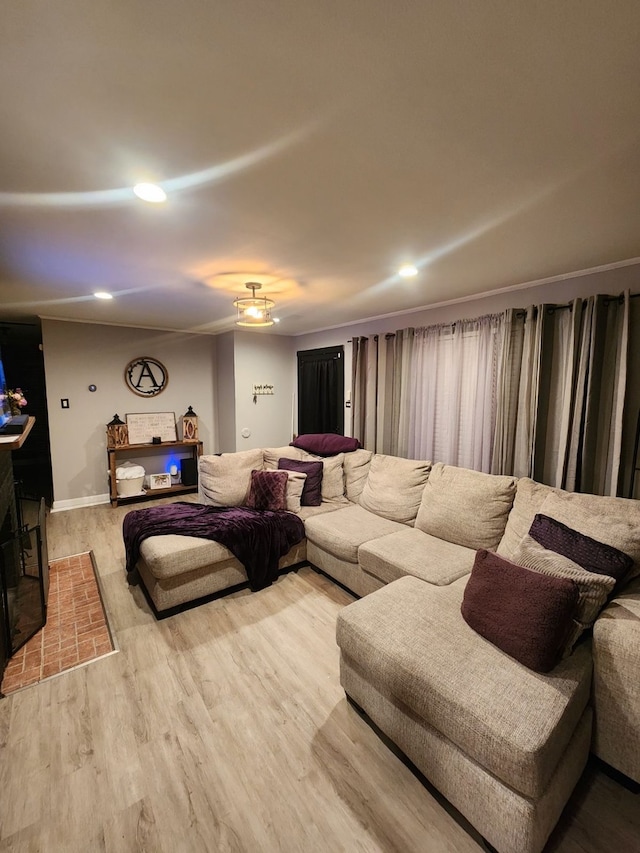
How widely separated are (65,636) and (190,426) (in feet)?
11.0

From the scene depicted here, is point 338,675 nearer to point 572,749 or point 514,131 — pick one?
point 572,749

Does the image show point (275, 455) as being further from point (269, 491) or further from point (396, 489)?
point (396, 489)

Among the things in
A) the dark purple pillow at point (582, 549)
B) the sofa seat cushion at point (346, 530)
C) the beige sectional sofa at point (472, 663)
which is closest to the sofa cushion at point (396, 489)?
the sofa seat cushion at point (346, 530)

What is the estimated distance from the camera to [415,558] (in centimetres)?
230

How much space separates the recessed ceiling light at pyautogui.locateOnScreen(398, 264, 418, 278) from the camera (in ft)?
8.24

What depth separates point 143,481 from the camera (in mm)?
4953

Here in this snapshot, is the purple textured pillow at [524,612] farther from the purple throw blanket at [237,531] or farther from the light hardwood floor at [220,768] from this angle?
the purple throw blanket at [237,531]

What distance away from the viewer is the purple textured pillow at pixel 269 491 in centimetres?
316

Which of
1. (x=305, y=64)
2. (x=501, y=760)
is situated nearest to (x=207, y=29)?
(x=305, y=64)

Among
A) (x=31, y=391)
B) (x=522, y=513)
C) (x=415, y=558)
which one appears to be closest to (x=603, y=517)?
(x=522, y=513)

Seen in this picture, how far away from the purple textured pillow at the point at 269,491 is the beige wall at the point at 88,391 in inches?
106

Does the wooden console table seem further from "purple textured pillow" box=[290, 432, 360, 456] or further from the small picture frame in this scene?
"purple textured pillow" box=[290, 432, 360, 456]

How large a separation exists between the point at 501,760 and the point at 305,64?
82.5 inches

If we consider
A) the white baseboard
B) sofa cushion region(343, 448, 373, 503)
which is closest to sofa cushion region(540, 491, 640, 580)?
sofa cushion region(343, 448, 373, 503)
